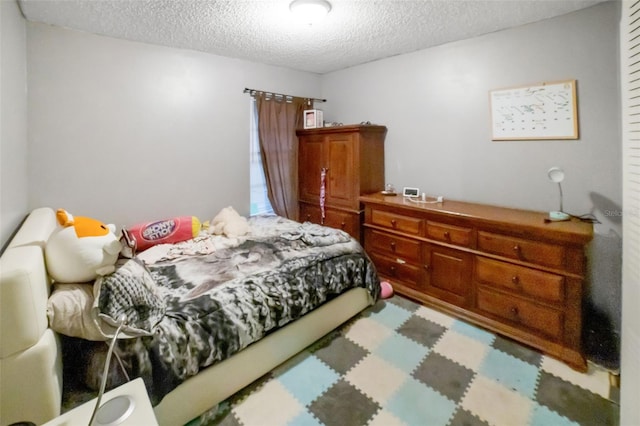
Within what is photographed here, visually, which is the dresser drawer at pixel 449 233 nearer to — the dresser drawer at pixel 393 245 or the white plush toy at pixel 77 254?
the dresser drawer at pixel 393 245

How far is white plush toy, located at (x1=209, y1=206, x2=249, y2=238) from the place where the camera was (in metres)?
2.84

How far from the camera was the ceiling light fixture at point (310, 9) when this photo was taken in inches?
77.9

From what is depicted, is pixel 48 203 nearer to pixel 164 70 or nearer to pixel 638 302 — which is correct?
pixel 164 70

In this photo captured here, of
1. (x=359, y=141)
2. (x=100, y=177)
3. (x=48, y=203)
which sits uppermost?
(x=359, y=141)

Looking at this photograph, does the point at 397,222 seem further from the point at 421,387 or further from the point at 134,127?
the point at 134,127

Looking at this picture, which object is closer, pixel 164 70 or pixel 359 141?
pixel 164 70

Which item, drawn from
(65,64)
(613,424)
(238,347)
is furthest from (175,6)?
(613,424)

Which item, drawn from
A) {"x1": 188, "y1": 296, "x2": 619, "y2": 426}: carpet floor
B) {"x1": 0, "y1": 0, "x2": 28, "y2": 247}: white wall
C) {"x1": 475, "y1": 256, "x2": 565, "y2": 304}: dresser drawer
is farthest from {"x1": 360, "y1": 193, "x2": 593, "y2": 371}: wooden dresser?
{"x1": 0, "y1": 0, "x2": 28, "y2": 247}: white wall

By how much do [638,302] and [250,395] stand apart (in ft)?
6.21

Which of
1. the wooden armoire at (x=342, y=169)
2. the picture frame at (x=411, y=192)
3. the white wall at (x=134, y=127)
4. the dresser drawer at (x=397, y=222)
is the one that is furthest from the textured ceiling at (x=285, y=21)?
the dresser drawer at (x=397, y=222)

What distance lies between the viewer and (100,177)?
2639 mm

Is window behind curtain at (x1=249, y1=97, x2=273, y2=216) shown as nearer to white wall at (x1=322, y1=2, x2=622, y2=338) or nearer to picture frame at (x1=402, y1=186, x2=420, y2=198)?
white wall at (x1=322, y1=2, x2=622, y2=338)

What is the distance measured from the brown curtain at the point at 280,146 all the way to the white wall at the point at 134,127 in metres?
0.19

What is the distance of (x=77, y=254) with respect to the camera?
1.36 metres
